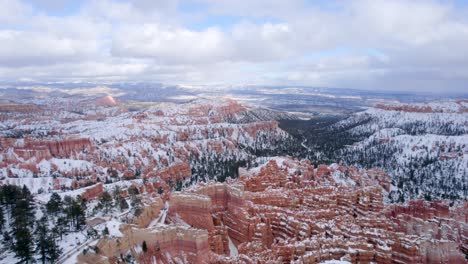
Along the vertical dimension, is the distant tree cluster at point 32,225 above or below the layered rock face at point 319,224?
above

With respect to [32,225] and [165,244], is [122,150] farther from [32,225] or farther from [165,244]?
[165,244]

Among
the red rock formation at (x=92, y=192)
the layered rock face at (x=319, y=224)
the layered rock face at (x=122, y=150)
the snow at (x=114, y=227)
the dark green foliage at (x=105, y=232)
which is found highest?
the dark green foliage at (x=105, y=232)

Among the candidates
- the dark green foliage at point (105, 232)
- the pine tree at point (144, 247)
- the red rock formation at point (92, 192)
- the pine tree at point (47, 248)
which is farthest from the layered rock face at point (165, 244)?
the red rock formation at point (92, 192)

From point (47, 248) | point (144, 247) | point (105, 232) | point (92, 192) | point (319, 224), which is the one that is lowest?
point (92, 192)

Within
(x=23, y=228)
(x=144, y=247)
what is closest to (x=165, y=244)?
(x=144, y=247)

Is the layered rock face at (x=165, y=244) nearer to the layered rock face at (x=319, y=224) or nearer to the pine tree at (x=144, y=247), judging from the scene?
the pine tree at (x=144, y=247)

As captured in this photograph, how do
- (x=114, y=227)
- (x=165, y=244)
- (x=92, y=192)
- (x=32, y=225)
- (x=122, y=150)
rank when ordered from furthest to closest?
(x=122, y=150) < (x=92, y=192) < (x=165, y=244) < (x=114, y=227) < (x=32, y=225)

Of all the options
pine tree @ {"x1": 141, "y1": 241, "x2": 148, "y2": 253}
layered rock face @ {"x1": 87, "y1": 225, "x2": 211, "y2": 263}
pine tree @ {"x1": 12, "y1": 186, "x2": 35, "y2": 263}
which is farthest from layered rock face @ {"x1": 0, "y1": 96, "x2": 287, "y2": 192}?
pine tree @ {"x1": 141, "y1": 241, "x2": 148, "y2": 253}

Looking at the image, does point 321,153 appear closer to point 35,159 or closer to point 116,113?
point 35,159

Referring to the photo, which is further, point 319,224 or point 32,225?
point 319,224
